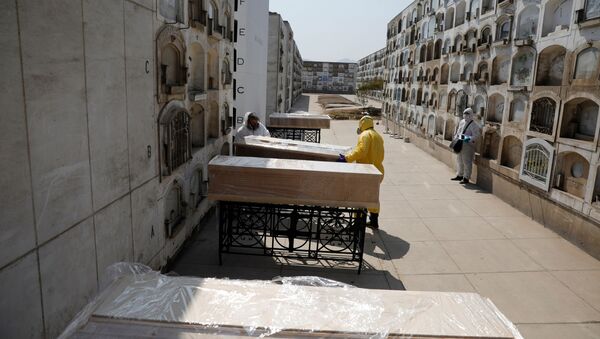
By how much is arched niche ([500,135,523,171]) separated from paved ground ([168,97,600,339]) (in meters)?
1.11

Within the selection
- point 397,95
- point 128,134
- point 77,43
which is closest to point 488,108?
point 128,134

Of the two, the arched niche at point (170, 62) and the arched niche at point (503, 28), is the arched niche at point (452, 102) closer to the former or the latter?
the arched niche at point (503, 28)

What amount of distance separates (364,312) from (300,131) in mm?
11199

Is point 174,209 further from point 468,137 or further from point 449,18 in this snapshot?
point 449,18

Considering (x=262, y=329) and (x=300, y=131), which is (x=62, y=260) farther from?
(x=300, y=131)

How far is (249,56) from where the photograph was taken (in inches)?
411

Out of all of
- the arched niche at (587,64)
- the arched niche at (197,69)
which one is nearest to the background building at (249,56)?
the arched niche at (197,69)

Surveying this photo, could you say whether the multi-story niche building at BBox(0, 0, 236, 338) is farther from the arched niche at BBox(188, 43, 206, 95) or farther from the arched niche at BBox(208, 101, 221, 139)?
the arched niche at BBox(208, 101, 221, 139)

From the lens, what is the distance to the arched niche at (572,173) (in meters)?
6.16

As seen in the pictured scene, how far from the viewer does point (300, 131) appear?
43.1ft

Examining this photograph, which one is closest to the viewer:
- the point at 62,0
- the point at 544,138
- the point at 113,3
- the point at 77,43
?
the point at 62,0

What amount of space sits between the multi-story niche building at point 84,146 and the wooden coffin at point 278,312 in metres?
0.63

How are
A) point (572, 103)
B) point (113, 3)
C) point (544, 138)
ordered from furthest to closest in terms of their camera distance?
1. point (544, 138)
2. point (572, 103)
3. point (113, 3)

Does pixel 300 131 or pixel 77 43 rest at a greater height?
pixel 77 43
